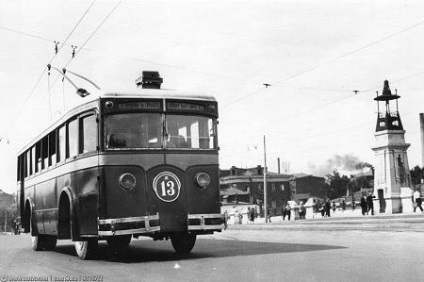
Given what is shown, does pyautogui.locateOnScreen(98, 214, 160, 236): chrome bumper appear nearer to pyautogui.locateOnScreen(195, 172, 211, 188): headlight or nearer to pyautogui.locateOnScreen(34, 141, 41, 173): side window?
pyautogui.locateOnScreen(195, 172, 211, 188): headlight

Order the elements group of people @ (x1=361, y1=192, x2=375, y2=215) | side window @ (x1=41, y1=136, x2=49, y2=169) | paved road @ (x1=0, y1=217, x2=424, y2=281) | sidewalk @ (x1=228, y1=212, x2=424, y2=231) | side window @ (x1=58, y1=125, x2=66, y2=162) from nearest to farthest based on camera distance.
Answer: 1. paved road @ (x1=0, y1=217, x2=424, y2=281)
2. side window @ (x1=58, y1=125, x2=66, y2=162)
3. side window @ (x1=41, y1=136, x2=49, y2=169)
4. sidewalk @ (x1=228, y1=212, x2=424, y2=231)
5. group of people @ (x1=361, y1=192, x2=375, y2=215)

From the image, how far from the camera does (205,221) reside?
38.5 feet

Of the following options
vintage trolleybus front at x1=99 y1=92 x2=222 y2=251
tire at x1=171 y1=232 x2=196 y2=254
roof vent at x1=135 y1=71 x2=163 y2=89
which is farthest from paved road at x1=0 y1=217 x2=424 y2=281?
roof vent at x1=135 y1=71 x2=163 y2=89

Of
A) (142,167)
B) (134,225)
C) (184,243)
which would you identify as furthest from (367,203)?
(134,225)

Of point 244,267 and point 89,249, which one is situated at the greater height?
point 89,249

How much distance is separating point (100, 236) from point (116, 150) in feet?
5.33

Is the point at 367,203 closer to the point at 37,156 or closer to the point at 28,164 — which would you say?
the point at 28,164

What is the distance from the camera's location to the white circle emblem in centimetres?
1148

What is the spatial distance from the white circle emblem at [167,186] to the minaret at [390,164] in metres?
36.8

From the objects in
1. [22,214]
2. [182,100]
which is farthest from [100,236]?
[22,214]

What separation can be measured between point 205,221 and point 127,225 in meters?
1.58

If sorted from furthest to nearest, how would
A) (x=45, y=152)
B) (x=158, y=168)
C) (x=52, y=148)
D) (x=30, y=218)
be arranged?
(x=30, y=218) → (x=45, y=152) → (x=52, y=148) → (x=158, y=168)

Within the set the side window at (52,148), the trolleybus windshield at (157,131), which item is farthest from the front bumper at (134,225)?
the side window at (52,148)

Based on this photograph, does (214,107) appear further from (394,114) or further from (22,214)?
(394,114)
